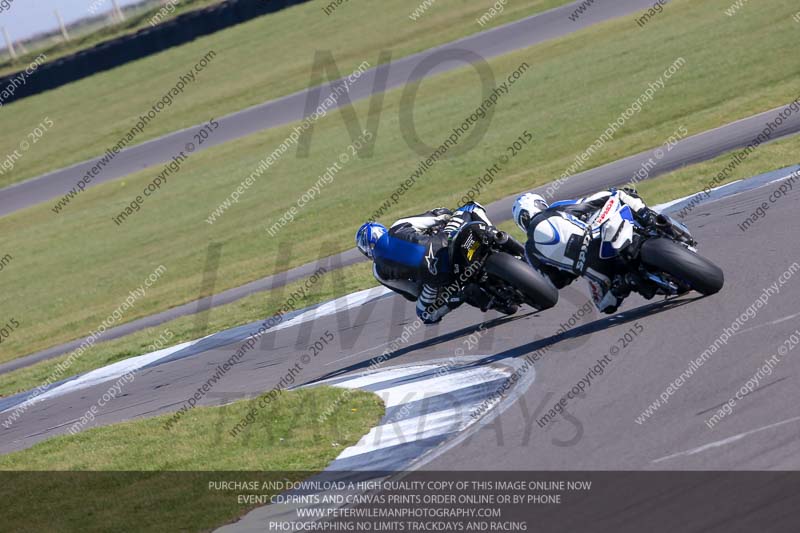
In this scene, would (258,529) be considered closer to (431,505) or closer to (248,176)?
(431,505)

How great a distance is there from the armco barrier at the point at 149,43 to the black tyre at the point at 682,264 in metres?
31.6

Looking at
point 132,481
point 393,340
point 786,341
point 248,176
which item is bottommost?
point 248,176

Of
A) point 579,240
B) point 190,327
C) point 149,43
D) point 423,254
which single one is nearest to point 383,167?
point 190,327

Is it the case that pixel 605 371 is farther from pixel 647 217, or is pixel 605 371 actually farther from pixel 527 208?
pixel 527 208

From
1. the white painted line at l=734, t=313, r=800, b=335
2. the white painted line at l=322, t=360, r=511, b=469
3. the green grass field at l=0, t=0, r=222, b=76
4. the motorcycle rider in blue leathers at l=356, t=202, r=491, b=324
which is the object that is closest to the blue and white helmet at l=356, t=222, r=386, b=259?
the motorcycle rider in blue leathers at l=356, t=202, r=491, b=324

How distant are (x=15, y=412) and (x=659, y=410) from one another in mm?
9759

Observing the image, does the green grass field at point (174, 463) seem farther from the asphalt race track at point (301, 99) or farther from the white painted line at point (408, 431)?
the asphalt race track at point (301, 99)

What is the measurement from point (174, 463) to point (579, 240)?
13.3ft

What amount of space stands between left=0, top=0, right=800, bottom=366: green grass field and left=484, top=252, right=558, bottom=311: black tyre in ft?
30.6

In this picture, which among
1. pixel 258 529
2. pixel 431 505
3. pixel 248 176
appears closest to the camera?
pixel 431 505

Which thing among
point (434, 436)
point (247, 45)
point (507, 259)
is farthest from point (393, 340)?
point (247, 45)

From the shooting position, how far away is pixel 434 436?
24.2 ft

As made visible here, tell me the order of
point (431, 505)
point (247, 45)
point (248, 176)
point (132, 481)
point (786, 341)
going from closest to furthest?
point (431, 505), point (786, 341), point (132, 481), point (248, 176), point (247, 45)

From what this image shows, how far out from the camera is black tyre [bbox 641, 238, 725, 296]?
8336mm
